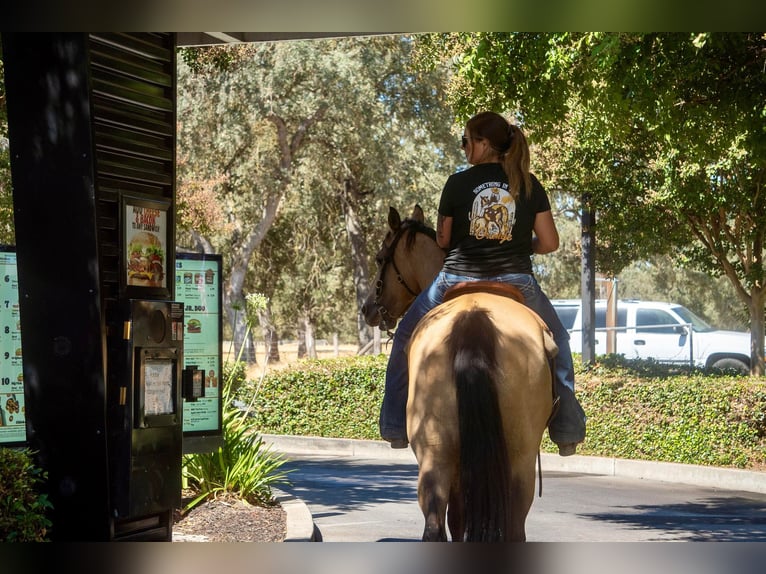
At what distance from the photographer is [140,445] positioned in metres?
7.22

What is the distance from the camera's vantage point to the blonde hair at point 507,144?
6273 millimetres

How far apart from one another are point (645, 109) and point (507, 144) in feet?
20.6

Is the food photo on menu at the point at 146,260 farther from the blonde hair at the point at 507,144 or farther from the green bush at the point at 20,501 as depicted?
the blonde hair at the point at 507,144

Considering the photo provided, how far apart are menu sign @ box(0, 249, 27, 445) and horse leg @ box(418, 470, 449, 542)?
13.7 ft

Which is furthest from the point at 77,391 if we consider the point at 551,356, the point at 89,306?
the point at 551,356

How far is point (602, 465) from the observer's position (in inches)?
666

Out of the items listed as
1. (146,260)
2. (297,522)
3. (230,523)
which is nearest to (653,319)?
(297,522)

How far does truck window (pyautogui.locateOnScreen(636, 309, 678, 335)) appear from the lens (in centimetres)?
2933

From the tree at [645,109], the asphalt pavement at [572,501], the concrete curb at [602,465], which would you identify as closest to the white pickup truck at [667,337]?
the tree at [645,109]

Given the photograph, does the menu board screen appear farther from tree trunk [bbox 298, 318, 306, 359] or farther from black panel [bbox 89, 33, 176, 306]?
tree trunk [bbox 298, 318, 306, 359]

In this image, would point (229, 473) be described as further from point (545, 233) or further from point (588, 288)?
point (588, 288)

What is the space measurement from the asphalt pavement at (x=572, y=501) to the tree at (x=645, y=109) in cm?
385
